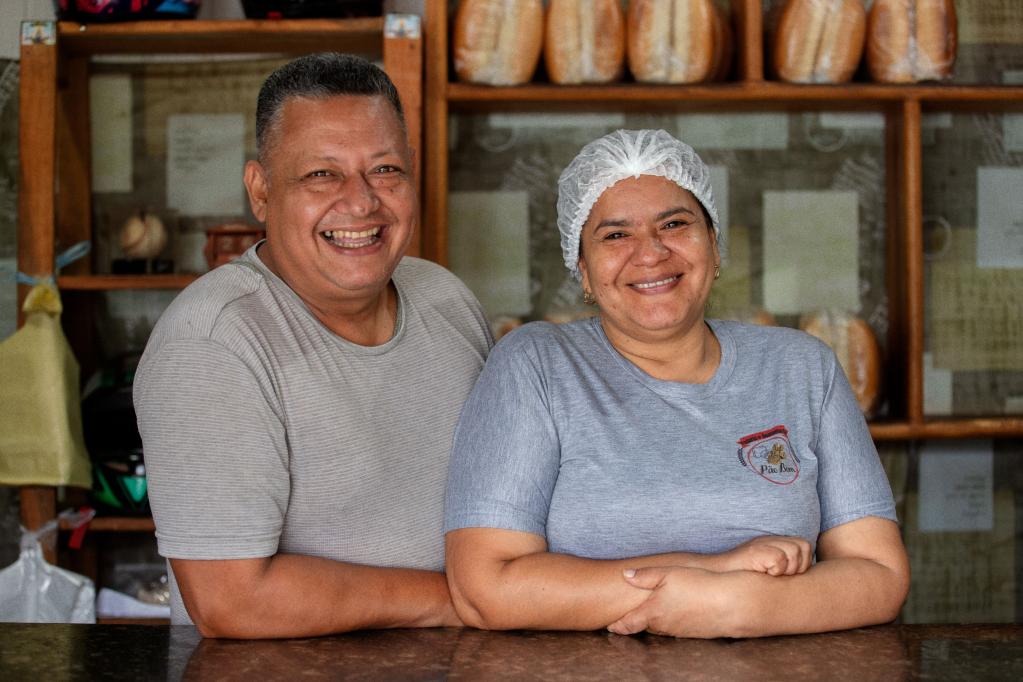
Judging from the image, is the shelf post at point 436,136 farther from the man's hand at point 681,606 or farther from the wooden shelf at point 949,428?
the man's hand at point 681,606

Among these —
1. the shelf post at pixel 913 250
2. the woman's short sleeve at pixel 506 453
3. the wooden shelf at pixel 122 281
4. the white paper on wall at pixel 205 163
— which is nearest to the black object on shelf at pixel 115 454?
the wooden shelf at pixel 122 281

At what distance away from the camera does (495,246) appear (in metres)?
2.94

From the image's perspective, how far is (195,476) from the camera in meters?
1.38

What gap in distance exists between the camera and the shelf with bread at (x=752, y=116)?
2539 mm

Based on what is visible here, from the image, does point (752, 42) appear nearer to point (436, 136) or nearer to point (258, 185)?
point (436, 136)

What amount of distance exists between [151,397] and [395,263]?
404mm

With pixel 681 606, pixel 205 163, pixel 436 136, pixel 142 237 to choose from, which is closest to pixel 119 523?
pixel 142 237

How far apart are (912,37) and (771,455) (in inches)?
58.2

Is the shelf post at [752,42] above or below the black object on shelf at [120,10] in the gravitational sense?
below

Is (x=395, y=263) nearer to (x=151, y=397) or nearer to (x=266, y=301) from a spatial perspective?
(x=266, y=301)

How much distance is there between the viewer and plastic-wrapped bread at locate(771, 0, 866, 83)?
2553mm

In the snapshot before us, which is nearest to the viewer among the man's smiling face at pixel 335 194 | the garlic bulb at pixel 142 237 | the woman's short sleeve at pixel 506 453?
the woman's short sleeve at pixel 506 453

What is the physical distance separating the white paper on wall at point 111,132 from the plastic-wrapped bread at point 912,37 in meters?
1.89

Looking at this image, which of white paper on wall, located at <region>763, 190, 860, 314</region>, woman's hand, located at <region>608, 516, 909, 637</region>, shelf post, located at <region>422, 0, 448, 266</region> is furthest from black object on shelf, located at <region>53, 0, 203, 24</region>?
woman's hand, located at <region>608, 516, 909, 637</region>
